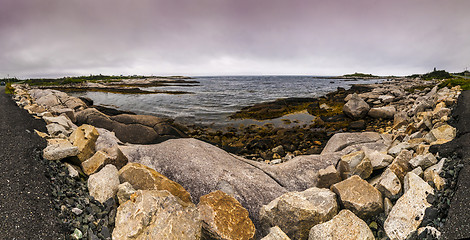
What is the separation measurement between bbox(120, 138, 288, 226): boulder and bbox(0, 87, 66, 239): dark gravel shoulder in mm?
2549

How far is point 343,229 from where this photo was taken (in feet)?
13.9

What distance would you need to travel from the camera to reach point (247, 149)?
12773mm

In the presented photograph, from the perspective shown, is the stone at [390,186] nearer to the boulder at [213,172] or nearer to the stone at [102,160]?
the boulder at [213,172]

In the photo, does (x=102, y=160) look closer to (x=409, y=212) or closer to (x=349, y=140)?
(x=409, y=212)

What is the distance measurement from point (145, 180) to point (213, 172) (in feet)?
7.52

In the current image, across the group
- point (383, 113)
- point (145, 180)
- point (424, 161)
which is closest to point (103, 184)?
point (145, 180)

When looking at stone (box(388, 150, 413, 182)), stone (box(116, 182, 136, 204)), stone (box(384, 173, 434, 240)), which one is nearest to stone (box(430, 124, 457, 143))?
stone (box(388, 150, 413, 182))

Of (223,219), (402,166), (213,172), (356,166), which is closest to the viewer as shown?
(223,219)

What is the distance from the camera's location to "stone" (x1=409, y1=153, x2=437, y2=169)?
16.9 ft

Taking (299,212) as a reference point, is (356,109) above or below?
above

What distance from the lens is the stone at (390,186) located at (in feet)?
16.1

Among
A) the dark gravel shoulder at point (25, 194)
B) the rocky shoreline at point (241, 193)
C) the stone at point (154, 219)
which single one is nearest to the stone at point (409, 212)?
the rocky shoreline at point (241, 193)

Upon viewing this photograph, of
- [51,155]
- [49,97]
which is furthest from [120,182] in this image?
[49,97]

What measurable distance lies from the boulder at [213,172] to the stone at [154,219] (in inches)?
73.3
